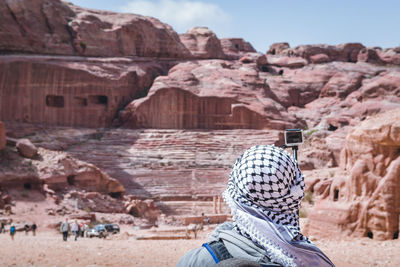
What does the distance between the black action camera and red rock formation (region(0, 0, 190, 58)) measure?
44167 mm

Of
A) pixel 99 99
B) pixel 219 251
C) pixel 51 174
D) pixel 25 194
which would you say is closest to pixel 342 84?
pixel 99 99

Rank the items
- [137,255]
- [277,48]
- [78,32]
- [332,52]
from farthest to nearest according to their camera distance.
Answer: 1. [277,48]
2. [332,52]
3. [78,32]
4. [137,255]

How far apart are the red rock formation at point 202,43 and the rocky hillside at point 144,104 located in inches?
8.0

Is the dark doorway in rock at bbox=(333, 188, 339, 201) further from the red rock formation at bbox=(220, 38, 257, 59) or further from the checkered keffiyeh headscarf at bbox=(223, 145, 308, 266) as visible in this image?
the red rock formation at bbox=(220, 38, 257, 59)

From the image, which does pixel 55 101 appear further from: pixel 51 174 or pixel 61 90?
pixel 51 174

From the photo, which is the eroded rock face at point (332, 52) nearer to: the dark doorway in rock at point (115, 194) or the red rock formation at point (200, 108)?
the red rock formation at point (200, 108)

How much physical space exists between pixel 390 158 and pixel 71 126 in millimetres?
33536

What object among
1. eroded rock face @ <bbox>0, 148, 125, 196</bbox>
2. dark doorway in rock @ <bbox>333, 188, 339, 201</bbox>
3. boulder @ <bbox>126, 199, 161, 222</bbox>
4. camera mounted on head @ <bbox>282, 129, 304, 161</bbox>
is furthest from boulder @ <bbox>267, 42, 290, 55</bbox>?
camera mounted on head @ <bbox>282, 129, 304, 161</bbox>

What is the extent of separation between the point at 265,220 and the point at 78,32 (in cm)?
4742

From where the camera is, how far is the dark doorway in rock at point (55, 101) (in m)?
42.7

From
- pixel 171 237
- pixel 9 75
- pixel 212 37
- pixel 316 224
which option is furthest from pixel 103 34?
pixel 316 224

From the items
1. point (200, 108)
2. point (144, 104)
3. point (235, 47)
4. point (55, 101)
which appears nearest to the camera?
point (144, 104)

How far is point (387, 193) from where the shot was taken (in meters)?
12.5

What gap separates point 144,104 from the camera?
139ft
